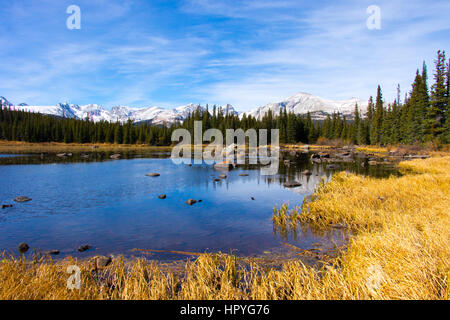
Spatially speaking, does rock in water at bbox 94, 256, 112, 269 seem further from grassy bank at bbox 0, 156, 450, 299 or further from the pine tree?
the pine tree

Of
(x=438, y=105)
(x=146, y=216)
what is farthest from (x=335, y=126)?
(x=146, y=216)

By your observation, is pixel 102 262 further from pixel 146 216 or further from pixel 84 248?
pixel 146 216

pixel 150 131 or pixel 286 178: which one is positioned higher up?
pixel 150 131

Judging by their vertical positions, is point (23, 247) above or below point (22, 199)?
below

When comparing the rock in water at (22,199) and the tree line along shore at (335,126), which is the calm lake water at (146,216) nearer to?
the rock in water at (22,199)

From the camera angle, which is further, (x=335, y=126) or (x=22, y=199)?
(x=335, y=126)

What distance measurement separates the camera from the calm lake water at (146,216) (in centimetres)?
1213

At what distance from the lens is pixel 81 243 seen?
12305 mm

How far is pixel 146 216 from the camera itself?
666 inches
